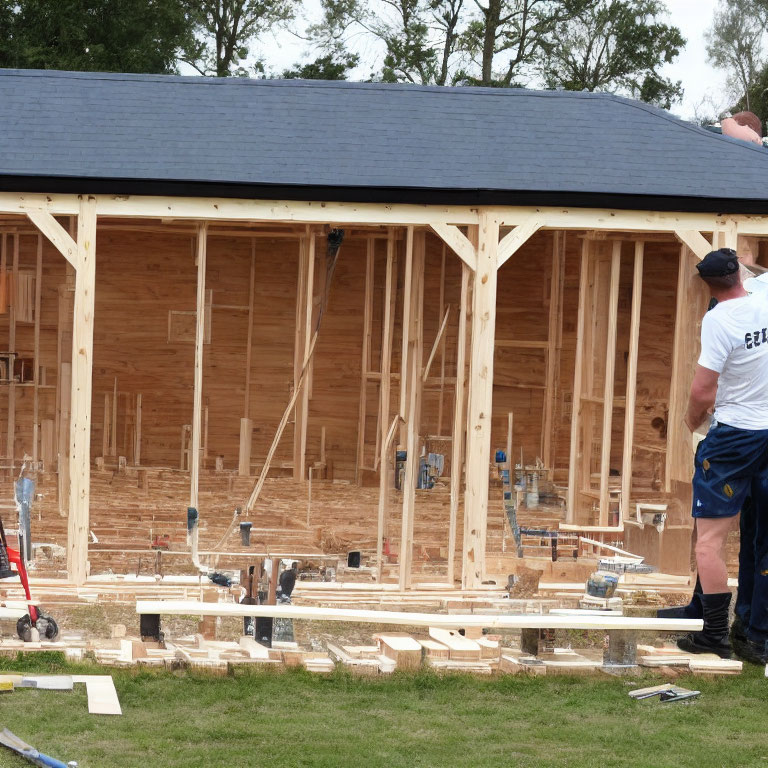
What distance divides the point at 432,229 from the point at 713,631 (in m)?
3.72

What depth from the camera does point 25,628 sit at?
7703mm

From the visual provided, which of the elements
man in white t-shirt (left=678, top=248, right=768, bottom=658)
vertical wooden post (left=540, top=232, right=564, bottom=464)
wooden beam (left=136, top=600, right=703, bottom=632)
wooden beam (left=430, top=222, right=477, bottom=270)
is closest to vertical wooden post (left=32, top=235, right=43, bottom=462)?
vertical wooden post (left=540, top=232, right=564, bottom=464)

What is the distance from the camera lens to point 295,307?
16.1 metres

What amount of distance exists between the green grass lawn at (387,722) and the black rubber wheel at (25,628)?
1.23 feet

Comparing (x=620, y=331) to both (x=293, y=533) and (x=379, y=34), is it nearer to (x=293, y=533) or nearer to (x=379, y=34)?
(x=293, y=533)

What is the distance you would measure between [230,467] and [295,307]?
216 centimetres

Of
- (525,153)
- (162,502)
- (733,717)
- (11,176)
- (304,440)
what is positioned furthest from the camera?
(304,440)

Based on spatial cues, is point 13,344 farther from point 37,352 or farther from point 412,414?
point 412,414

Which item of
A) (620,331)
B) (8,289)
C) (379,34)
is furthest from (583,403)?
(379,34)

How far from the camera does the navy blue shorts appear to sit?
7.56 metres

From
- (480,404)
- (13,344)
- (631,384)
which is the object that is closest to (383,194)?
(480,404)

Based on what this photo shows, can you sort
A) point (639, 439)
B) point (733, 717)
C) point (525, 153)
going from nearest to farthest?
point (733, 717)
point (525, 153)
point (639, 439)

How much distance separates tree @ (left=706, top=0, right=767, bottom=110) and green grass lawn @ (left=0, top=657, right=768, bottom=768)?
34412mm

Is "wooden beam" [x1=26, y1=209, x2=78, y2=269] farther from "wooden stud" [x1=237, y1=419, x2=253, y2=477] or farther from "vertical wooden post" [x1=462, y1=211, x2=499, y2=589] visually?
"wooden stud" [x1=237, y1=419, x2=253, y2=477]
